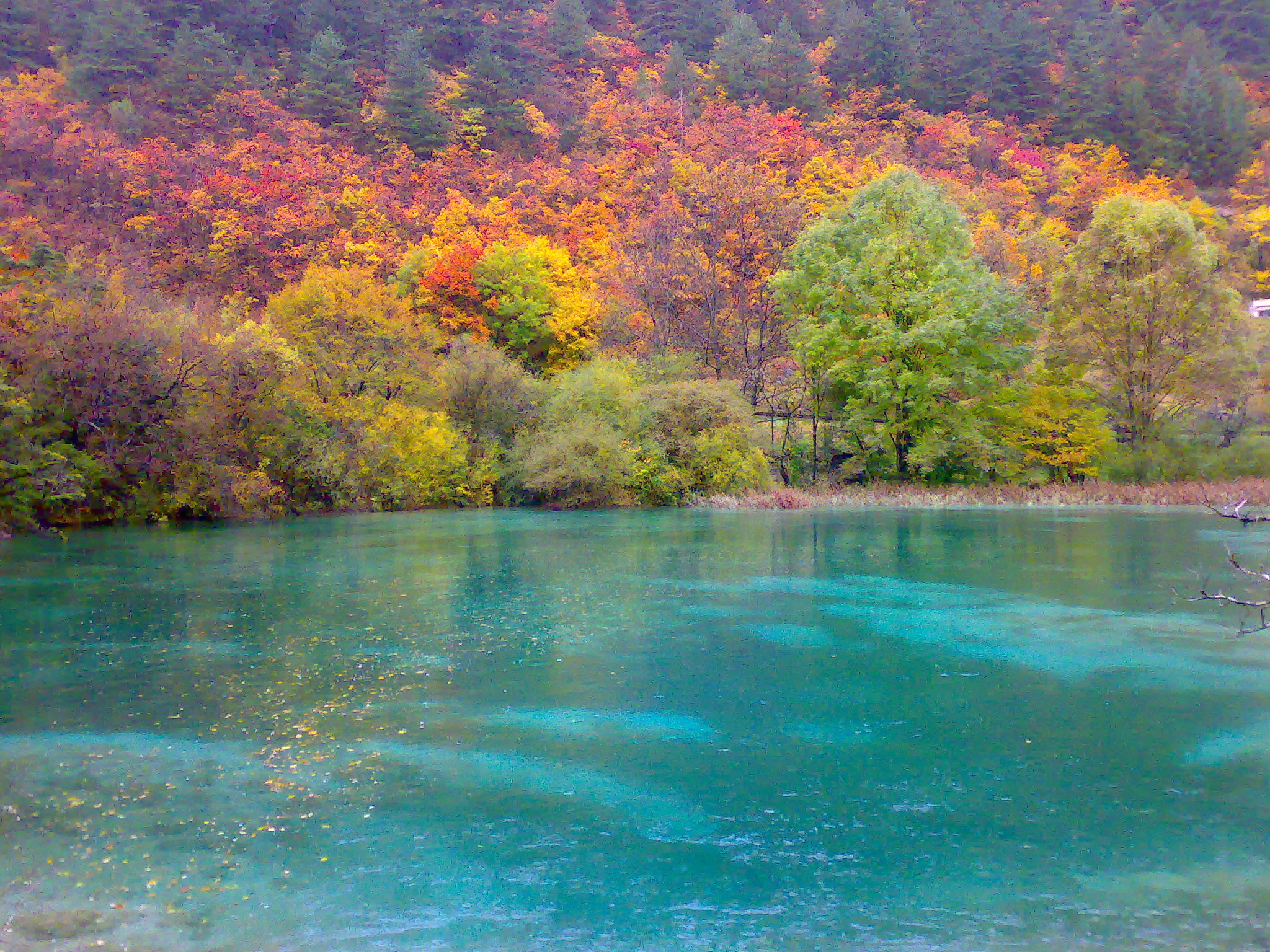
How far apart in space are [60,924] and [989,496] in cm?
3750

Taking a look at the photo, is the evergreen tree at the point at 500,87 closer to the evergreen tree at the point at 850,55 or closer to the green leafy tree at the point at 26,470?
the evergreen tree at the point at 850,55

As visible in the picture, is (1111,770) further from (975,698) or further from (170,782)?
(170,782)

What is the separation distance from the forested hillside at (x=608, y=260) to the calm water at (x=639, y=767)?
1789 cm


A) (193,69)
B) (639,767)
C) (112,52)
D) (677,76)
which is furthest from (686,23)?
(639,767)

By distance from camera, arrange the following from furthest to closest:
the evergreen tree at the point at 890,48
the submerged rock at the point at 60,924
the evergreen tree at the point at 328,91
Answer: the evergreen tree at the point at 890,48 → the evergreen tree at the point at 328,91 → the submerged rock at the point at 60,924

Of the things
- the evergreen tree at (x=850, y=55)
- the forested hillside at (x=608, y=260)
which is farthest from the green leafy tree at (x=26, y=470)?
the evergreen tree at (x=850, y=55)

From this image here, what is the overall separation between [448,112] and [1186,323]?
47968 millimetres

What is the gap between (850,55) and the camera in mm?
74688

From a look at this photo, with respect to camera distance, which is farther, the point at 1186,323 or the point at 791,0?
the point at 791,0

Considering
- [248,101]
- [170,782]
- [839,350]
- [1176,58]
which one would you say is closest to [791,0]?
[1176,58]

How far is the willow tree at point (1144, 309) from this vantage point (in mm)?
39406

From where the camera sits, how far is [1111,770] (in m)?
8.82

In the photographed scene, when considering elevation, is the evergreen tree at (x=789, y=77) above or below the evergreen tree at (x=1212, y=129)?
above

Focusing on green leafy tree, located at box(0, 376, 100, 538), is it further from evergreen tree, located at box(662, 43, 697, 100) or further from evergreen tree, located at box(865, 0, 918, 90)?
evergreen tree, located at box(865, 0, 918, 90)
